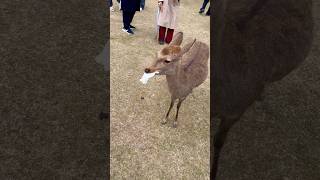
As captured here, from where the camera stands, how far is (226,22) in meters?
4.27

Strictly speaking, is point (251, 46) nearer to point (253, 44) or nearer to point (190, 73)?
point (253, 44)

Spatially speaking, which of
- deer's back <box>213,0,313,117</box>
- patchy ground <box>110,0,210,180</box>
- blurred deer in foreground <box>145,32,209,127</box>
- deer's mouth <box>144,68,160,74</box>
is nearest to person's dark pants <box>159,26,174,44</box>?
patchy ground <box>110,0,210,180</box>

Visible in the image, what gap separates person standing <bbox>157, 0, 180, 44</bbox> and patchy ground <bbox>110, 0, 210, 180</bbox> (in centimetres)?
50

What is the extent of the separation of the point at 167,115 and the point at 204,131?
2.60 ft

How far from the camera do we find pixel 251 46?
13.9 feet

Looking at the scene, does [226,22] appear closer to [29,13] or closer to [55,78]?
[55,78]

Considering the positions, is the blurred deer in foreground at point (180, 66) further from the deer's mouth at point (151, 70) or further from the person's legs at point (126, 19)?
the person's legs at point (126, 19)

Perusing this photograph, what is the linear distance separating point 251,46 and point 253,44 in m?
0.04

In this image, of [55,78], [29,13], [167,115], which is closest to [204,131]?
[167,115]

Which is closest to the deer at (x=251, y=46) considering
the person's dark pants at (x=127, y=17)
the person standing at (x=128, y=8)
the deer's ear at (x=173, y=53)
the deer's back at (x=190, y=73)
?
the deer's ear at (x=173, y=53)

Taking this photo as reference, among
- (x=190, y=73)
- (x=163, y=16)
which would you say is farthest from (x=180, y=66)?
(x=163, y=16)

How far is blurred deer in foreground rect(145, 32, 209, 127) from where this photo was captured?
15.5 feet

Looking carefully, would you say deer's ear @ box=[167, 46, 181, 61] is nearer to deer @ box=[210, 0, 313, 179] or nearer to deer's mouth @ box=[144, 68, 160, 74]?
deer's mouth @ box=[144, 68, 160, 74]

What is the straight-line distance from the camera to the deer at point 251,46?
4234 mm
